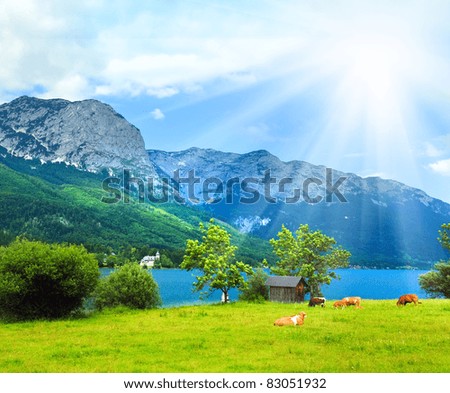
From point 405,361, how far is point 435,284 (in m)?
62.2

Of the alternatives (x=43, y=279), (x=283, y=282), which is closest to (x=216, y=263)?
(x=283, y=282)

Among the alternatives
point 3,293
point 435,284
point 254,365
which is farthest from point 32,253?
point 435,284

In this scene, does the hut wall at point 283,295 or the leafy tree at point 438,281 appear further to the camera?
the leafy tree at point 438,281

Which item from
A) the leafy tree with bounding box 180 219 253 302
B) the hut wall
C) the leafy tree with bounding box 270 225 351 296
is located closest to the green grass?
the leafy tree with bounding box 180 219 253 302

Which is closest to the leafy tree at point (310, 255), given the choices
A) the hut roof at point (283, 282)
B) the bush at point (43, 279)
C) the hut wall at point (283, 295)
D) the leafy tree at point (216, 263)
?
the hut roof at point (283, 282)

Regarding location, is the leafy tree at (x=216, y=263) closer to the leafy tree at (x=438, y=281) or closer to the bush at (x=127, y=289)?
the bush at (x=127, y=289)

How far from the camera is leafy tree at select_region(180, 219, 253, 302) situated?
53219 mm

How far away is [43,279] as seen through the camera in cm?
3500

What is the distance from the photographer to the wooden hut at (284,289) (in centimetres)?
5812

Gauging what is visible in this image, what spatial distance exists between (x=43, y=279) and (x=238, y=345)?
69.7 feet

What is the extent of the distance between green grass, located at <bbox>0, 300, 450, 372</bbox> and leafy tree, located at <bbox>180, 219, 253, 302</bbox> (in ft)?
71.5

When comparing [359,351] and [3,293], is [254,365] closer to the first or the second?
[359,351]

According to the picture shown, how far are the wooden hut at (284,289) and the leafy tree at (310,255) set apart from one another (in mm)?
9878
